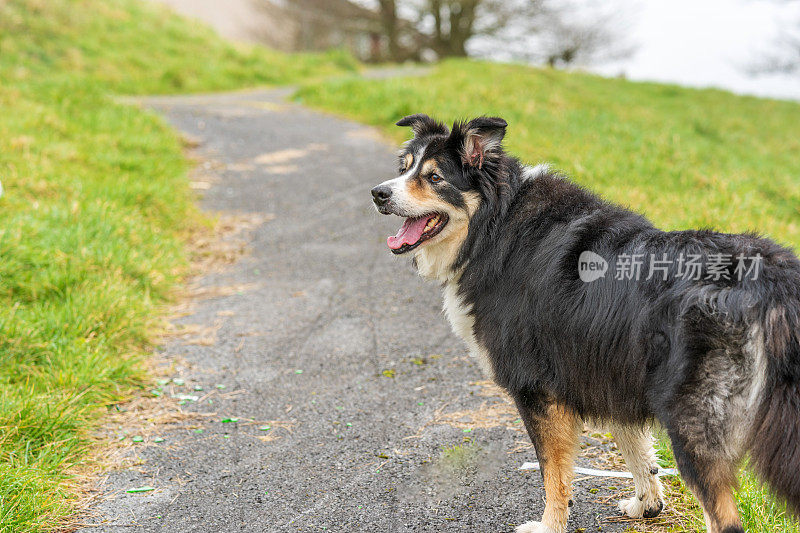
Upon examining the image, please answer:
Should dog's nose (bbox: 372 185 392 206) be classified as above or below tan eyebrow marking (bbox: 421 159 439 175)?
below


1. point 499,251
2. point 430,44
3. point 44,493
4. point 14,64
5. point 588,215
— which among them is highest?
point 430,44

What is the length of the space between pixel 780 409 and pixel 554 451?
0.97 meters

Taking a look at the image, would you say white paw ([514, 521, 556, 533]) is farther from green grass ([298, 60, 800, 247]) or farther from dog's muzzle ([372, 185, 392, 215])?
green grass ([298, 60, 800, 247])

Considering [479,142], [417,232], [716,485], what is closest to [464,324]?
[417,232]

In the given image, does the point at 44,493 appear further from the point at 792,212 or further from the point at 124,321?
the point at 792,212

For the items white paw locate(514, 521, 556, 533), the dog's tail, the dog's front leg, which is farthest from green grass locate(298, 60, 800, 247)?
the dog's tail

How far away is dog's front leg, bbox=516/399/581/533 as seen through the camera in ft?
8.98

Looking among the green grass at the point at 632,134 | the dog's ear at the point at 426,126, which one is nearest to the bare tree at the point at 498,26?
the green grass at the point at 632,134

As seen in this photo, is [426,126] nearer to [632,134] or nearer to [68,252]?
[68,252]

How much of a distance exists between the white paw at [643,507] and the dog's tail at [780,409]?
0.91 metres

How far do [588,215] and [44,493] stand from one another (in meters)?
2.93

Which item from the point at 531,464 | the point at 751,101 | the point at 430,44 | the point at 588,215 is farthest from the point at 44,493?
the point at 430,44

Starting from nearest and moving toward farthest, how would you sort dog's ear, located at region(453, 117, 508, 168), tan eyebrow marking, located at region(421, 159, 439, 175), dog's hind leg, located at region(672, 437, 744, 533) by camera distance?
dog's hind leg, located at region(672, 437, 744, 533) → dog's ear, located at region(453, 117, 508, 168) → tan eyebrow marking, located at region(421, 159, 439, 175)

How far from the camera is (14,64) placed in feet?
41.3
